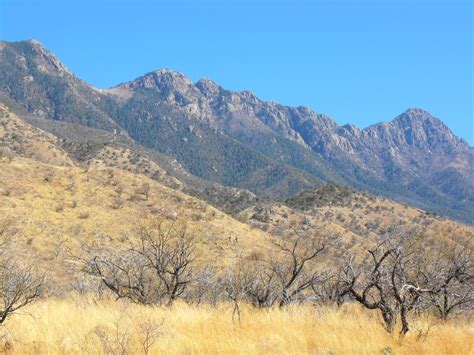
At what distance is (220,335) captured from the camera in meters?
7.05

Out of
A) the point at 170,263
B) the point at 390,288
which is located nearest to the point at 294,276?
the point at 390,288

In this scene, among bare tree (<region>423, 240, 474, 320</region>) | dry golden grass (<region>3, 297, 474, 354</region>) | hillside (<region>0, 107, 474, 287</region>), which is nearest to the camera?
dry golden grass (<region>3, 297, 474, 354</region>)

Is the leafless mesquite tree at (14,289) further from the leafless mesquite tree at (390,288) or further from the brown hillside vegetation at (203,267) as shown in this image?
the leafless mesquite tree at (390,288)

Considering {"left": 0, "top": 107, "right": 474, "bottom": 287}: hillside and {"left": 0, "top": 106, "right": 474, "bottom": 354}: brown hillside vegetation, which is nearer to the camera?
{"left": 0, "top": 106, "right": 474, "bottom": 354}: brown hillside vegetation

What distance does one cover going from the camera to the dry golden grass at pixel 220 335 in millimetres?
6312

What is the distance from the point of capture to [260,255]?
3525 cm

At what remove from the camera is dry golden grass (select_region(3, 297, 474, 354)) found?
6.31 metres

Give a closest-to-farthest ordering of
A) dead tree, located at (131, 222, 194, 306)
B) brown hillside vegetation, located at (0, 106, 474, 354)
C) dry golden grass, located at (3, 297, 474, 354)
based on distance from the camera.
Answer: dry golden grass, located at (3, 297, 474, 354) < brown hillside vegetation, located at (0, 106, 474, 354) < dead tree, located at (131, 222, 194, 306)

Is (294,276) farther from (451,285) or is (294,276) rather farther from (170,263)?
(170,263)

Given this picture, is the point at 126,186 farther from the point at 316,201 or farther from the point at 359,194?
the point at 359,194

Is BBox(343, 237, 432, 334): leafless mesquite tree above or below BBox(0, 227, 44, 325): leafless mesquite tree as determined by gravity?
above

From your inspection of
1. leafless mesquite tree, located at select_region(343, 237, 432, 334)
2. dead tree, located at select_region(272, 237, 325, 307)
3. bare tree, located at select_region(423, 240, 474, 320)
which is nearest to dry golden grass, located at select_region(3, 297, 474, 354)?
leafless mesquite tree, located at select_region(343, 237, 432, 334)

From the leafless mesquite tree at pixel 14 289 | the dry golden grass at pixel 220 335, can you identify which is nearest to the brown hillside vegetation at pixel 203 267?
the dry golden grass at pixel 220 335

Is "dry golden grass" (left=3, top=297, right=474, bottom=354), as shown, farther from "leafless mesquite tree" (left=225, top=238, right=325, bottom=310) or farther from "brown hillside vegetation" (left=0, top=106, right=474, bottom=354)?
"leafless mesquite tree" (left=225, top=238, right=325, bottom=310)
